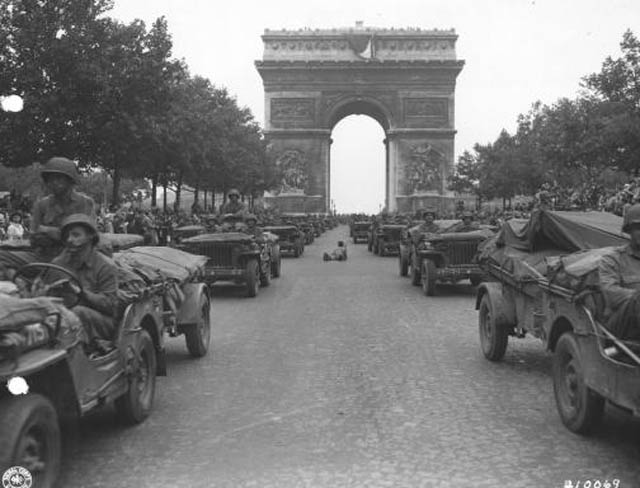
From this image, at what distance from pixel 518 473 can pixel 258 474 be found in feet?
4.89

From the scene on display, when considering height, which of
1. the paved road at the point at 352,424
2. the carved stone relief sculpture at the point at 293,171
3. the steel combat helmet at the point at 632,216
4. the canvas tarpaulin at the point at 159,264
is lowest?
the paved road at the point at 352,424

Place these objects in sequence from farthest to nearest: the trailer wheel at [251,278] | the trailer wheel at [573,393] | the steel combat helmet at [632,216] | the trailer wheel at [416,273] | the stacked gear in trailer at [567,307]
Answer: the trailer wheel at [416,273] → the trailer wheel at [251,278] → the steel combat helmet at [632,216] → the trailer wheel at [573,393] → the stacked gear in trailer at [567,307]

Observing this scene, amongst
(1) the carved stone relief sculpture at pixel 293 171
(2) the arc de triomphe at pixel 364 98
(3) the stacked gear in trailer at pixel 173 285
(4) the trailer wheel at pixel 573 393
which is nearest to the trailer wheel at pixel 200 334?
(3) the stacked gear in trailer at pixel 173 285

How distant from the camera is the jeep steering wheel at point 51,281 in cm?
480

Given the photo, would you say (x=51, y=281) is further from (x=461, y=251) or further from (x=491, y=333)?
(x=461, y=251)

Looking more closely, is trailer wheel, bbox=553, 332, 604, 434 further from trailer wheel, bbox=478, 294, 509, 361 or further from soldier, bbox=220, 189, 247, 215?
soldier, bbox=220, 189, 247, 215

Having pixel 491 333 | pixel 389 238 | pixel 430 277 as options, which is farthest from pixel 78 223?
pixel 389 238

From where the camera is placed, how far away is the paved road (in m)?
4.58

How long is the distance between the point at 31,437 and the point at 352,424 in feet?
7.88

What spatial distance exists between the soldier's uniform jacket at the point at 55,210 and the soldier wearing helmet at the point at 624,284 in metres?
3.94

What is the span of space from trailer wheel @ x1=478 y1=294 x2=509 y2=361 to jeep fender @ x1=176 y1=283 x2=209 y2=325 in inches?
112

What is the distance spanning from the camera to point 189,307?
305 inches

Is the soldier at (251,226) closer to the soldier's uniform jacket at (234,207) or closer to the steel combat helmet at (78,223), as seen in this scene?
the soldier's uniform jacket at (234,207)

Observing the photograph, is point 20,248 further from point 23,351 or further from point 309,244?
point 309,244
